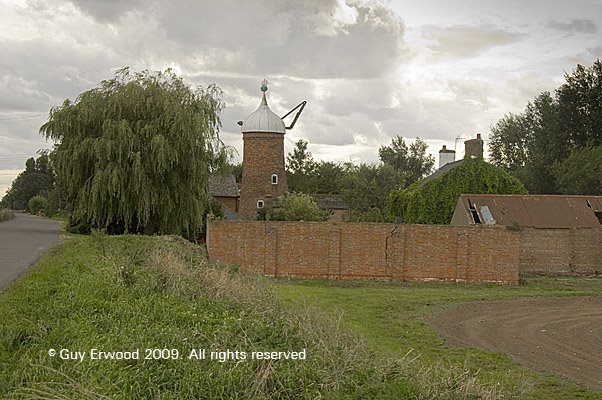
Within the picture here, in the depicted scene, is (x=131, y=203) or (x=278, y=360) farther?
(x=131, y=203)

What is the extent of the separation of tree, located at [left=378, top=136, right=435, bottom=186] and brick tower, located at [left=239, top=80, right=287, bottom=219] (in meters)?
30.5

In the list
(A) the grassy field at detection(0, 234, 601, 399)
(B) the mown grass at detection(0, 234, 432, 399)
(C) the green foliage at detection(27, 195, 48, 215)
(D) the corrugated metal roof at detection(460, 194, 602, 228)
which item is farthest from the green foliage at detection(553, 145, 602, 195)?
(C) the green foliage at detection(27, 195, 48, 215)

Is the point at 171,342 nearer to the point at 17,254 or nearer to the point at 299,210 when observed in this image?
the point at 17,254

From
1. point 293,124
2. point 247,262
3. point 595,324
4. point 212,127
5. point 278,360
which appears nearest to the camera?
point 278,360

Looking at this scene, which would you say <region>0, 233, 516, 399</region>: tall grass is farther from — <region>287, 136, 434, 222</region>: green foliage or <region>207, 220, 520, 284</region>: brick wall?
<region>287, 136, 434, 222</region>: green foliage

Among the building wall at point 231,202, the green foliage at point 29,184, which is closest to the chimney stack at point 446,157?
the building wall at point 231,202

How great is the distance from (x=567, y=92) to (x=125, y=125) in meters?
40.8

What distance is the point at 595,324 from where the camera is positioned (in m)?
20.1

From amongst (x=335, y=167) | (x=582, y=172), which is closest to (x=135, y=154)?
(x=582, y=172)

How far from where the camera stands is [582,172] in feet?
179

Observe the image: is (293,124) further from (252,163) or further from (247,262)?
(247,262)

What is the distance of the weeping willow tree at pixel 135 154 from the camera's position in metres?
32.2

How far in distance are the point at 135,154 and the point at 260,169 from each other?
25.6 m

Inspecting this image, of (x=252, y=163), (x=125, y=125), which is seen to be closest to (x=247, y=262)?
(x=125, y=125)
